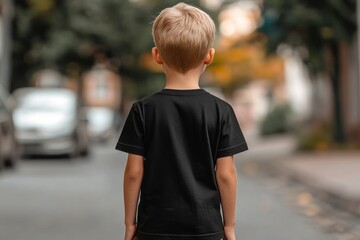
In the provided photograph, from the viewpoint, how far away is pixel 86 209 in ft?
32.4

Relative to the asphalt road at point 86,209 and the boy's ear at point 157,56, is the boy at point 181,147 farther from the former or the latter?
the asphalt road at point 86,209

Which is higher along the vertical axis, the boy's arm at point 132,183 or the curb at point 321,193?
the boy's arm at point 132,183

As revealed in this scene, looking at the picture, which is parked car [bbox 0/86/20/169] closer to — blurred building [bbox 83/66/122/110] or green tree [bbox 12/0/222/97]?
green tree [bbox 12/0/222/97]

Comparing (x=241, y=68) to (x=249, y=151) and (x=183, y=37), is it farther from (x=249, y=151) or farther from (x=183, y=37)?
(x=183, y=37)

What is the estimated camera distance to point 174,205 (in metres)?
3.06

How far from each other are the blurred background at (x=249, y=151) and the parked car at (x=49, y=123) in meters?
0.03

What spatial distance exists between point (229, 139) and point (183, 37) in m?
0.41

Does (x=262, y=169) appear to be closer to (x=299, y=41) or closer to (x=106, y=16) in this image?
(x=299, y=41)

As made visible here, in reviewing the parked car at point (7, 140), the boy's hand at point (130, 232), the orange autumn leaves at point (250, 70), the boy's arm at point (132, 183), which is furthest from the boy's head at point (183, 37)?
the orange autumn leaves at point (250, 70)

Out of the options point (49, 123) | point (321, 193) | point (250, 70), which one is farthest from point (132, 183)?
point (250, 70)

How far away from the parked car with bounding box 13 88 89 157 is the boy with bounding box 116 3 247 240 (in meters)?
15.4

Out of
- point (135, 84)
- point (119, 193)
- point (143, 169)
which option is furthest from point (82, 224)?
point (135, 84)

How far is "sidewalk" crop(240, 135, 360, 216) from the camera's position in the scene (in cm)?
1058

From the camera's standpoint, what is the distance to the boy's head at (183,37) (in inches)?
119
